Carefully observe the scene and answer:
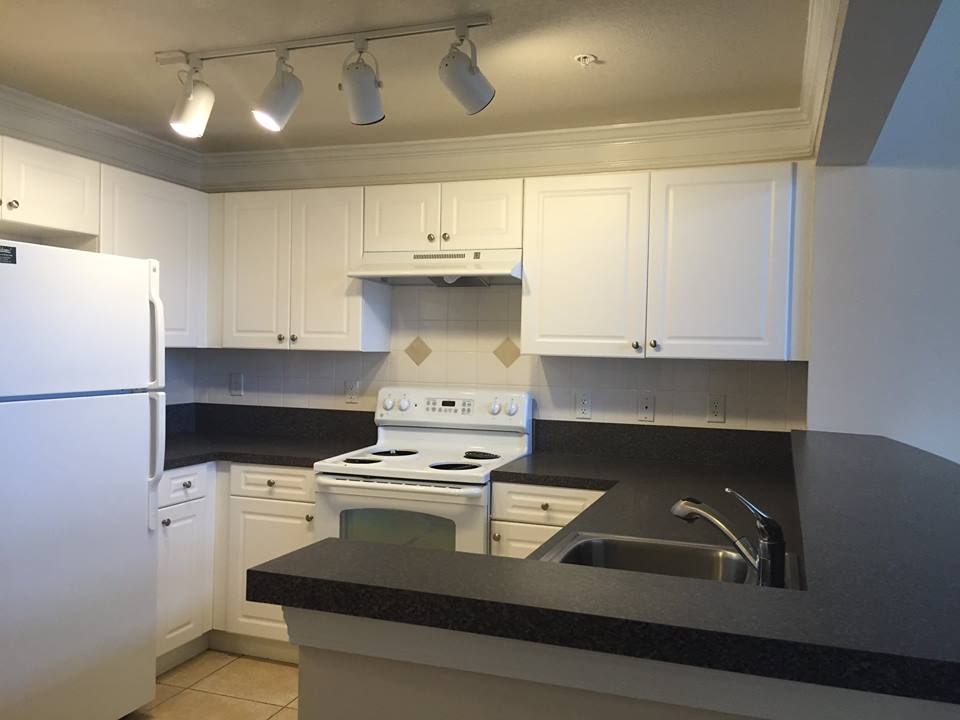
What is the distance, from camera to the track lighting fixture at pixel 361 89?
2.15 m

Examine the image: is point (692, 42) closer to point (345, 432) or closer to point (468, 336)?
point (468, 336)

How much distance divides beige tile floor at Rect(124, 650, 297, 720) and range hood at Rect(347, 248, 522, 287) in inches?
67.2

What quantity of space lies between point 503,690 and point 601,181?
A: 91.1 inches

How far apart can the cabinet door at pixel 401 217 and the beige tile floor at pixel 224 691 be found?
6.04ft

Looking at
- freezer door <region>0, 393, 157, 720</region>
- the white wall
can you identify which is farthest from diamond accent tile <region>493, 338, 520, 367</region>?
freezer door <region>0, 393, 157, 720</region>

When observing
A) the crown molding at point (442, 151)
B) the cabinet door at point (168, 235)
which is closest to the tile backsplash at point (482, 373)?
the cabinet door at point (168, 235)

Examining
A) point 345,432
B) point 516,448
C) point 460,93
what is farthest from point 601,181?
point 345,432

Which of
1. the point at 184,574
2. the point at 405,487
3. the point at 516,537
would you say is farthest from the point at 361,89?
the point at 184,574

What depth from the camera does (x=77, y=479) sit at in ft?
7.68

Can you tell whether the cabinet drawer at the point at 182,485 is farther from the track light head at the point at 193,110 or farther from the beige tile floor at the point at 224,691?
the track light head at the point at 193,110

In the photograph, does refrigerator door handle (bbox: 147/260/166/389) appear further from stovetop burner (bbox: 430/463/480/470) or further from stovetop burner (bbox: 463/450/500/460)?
stovetop burner (bbox: 463/450/500/460)

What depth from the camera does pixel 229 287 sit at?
348 cm

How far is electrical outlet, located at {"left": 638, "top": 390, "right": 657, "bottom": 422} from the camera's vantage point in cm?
318

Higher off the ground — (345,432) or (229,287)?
(229,287)
